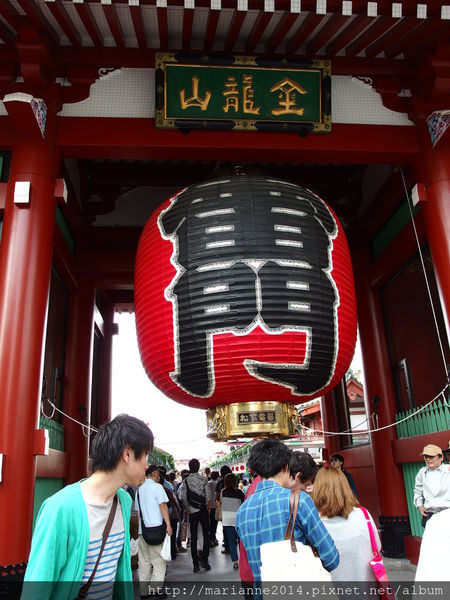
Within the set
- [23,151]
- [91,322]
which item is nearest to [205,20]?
[23,151]

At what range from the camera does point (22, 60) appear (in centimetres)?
445

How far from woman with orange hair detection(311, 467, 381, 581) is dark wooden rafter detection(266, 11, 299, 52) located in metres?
3.76

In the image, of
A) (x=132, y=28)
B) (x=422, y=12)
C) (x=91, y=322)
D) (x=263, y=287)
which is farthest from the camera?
(x=91, y=322)

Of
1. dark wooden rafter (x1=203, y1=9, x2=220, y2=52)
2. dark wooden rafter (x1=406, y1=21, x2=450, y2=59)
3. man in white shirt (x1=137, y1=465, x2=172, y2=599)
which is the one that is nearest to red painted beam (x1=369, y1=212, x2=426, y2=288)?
dark wooden rafter (x1=406, y1=21, x2=450, y2=59)

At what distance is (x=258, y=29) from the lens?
4.54m

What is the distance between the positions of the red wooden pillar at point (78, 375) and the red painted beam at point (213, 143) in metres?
2.77

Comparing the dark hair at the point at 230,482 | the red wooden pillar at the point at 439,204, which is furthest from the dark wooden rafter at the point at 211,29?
the dark hair at the point at 230,482

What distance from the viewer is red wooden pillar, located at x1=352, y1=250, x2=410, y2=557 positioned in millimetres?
6109

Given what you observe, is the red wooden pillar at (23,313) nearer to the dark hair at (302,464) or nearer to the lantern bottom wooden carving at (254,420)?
the lantern bottom wooden carving at (254,420)

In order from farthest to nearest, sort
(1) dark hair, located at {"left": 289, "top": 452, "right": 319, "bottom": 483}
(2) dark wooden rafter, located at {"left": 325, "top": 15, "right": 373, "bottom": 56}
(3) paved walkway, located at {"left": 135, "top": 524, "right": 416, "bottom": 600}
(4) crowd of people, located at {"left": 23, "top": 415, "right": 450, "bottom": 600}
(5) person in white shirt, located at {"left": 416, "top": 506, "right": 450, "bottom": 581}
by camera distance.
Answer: (3) paved walkway, located at {"left": 135, "top": 524, "right": 416, "bottom": 600} → (2) dark wooden rafter, located at {"left": 325, "top": 15, "right": 373, "bottom": 56} → (1) dark hair, located at {"left": 289, "top": 452, "right": 319, "bottom": 483} → (4) crowd of people, located at {"left": 23, "top": 415, "right": 450, "bottom": 600} → (5) person in white shirt, located at {"left": 416, "top": 506, "right": 450, "bottom": 581}

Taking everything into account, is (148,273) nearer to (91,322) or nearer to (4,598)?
(4,598)

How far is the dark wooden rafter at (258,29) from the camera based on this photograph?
440cm

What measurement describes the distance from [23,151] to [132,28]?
5.00ft

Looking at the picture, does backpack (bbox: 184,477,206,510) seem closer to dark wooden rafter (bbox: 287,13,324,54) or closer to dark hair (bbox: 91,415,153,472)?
dark hair (bbox: 91,415,153,472)
